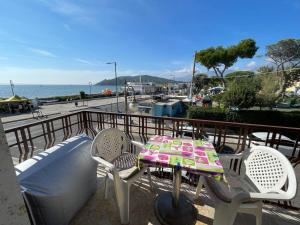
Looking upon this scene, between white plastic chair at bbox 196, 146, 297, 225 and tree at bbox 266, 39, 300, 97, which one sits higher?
tree at bbox 266, 39, 300, 97

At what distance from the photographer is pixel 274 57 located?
17562 mm

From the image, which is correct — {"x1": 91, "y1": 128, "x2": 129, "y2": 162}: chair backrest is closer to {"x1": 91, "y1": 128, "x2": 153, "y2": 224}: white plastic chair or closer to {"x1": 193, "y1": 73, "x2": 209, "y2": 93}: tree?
{"x1": 91, "y1": 128, "x2": 153, "y2": 224}: white plastic chair

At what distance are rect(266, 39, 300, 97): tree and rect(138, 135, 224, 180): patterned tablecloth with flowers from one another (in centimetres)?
1929

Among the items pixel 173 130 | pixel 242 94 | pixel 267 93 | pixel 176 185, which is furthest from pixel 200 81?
pixel 176 185

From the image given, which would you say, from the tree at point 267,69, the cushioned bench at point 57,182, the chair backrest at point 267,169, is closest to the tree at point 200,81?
the tree at point 267,69

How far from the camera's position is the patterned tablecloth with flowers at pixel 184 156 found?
1.27m

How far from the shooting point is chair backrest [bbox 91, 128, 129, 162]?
1.88 metres

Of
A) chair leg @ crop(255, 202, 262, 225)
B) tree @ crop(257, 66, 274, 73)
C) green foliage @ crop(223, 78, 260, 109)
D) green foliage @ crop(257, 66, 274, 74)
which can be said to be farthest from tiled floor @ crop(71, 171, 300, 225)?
tree @ crop(257, 66, 274, 73)

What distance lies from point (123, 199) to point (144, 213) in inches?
15.5

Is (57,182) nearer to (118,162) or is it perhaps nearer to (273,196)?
(118,162)

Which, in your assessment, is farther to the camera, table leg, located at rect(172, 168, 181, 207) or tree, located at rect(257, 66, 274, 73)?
tree, located at rect(257, 66, 274, 73)

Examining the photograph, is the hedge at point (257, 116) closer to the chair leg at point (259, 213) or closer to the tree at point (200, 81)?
the chair leg at point (259, 213)

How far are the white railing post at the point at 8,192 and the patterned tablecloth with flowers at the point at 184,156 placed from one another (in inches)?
34.0

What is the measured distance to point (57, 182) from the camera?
4.61ft
